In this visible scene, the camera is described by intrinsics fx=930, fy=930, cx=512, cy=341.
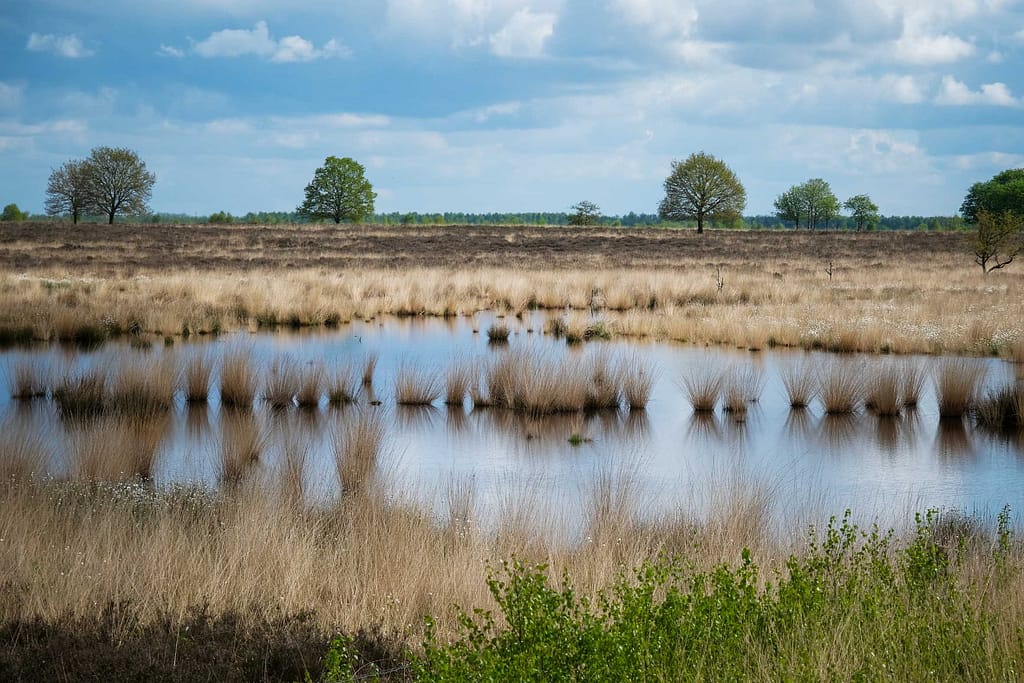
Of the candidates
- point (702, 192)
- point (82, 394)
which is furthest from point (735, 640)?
point (702, 192)

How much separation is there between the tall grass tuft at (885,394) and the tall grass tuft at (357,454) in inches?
273

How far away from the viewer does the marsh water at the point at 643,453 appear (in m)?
8.54

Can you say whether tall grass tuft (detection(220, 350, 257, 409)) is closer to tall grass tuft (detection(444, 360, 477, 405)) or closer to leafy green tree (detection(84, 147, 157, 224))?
tall grass tuft (detection(444, 360, 477, 405))

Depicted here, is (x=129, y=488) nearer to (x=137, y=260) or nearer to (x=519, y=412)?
(x=519, y=412)

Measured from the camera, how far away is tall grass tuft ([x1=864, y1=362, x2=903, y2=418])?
12492mm

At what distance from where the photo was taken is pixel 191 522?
6.95m

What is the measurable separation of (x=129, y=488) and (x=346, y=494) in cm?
181

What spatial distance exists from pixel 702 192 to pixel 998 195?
33.0 m

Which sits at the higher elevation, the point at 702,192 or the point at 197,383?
the point at 702,192

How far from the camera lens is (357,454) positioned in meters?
9.20

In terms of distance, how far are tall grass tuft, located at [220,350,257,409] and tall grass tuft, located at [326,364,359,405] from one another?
1098 millimetres

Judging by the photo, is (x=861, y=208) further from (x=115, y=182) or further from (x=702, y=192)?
(x=115, y=182)

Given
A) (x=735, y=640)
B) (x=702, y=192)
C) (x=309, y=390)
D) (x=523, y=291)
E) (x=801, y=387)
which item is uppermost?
(x=702, y=192)

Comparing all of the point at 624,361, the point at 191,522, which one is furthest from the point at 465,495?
the point at 624,361
